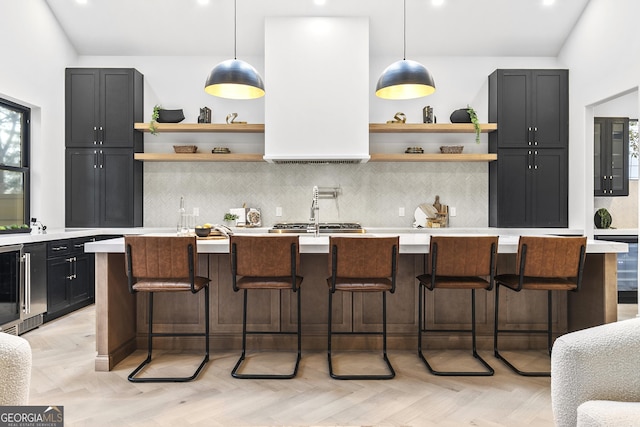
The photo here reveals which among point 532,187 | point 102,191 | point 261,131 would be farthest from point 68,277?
point 532,187

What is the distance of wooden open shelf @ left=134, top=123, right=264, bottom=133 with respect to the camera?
17.3 feet

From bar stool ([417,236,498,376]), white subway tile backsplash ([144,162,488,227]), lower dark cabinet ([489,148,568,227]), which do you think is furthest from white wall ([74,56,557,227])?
bar stool ([417,236,498,376])

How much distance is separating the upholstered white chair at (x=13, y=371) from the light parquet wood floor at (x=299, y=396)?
0.97m

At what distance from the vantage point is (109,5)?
5.11m

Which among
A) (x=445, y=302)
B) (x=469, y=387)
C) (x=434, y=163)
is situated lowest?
(x=469, y=387)

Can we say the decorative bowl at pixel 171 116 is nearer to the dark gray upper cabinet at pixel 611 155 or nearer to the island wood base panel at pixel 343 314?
the island wood base panel at pixel 343 314

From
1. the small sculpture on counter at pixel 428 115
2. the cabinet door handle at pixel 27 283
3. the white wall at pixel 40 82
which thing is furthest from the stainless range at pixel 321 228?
the white wall at pixel 40 82

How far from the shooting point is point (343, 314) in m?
3.23

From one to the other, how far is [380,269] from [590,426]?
1.54 m

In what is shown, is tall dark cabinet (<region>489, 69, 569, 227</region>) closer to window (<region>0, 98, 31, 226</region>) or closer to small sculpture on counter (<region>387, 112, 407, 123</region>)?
small sculpture on counter (<region>387, 112, 407, 123</region>)

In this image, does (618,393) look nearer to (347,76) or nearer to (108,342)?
(108,342)

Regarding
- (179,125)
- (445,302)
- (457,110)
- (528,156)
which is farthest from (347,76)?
(445,302)

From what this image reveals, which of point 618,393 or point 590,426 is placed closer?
point 590,426

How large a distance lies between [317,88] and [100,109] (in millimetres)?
2840
